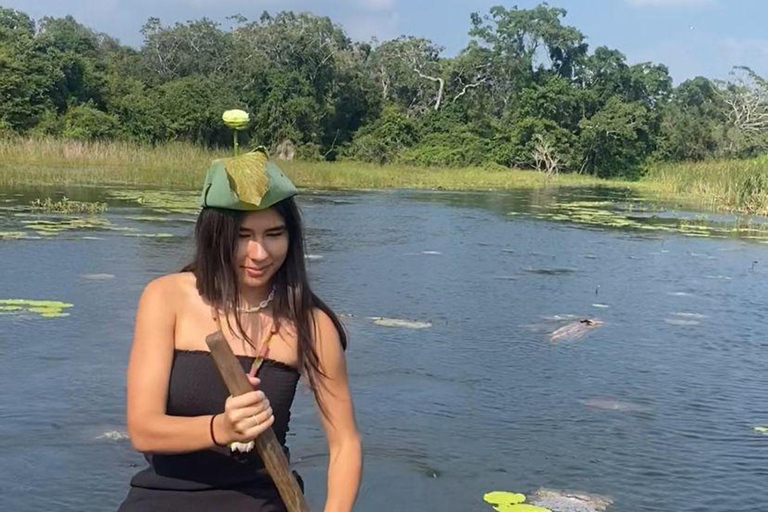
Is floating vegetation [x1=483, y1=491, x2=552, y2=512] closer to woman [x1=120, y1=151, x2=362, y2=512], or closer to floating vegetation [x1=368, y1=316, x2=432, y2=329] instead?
woman [x1=120, y1=151, x2=362, y2=512]

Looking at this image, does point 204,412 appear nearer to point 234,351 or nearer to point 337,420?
point 234,351

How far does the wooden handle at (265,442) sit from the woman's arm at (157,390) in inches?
2.6

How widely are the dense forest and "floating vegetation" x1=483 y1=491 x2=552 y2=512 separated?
1037 inches

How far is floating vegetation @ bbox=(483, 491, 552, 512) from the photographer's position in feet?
12.4

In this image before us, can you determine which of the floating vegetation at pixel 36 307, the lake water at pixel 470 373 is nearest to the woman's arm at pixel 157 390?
the lake water at pixel 470 373

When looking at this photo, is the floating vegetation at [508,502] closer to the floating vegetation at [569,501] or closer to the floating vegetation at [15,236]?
the floating vegetation at [569,501]

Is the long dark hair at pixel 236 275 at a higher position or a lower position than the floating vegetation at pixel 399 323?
higher

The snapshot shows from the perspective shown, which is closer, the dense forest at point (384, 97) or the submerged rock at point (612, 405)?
the submerged rock at point (612, 405)

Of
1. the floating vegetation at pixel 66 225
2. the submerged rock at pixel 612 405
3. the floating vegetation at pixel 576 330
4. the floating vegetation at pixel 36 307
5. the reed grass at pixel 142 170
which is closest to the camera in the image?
the submerged rock at pixel 612 405

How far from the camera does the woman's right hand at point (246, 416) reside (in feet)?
5.34

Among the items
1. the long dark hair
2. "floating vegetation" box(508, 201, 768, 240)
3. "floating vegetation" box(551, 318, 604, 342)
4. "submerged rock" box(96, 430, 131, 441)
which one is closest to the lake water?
"submerged rock" box(96, 430, 131, 441)

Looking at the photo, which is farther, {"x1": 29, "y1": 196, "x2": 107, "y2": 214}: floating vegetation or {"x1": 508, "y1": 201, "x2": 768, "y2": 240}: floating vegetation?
Answer: {"x1": 508, "y1": 201, "x2": 768, "y2": 240}: floating vegetation

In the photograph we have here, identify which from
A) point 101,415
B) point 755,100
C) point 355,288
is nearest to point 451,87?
point 755,100

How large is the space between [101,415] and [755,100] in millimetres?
50134
